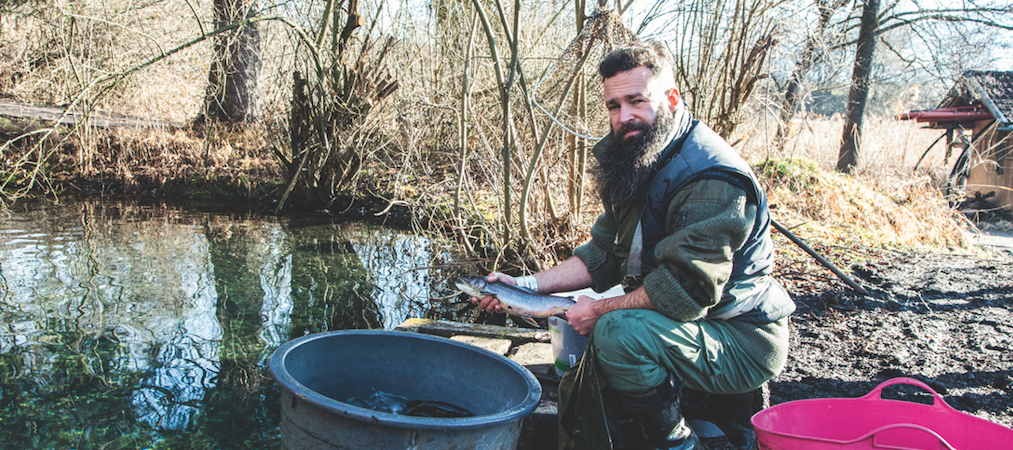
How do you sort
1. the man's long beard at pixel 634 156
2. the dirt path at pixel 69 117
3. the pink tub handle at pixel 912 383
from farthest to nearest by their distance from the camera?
the dirt path at pixel 69 117 < the man's long beard at pixel 634 156 < the pink tub handle at pixel 912 383

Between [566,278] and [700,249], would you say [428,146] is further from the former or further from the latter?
[700,249]

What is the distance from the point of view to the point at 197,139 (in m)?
12.4

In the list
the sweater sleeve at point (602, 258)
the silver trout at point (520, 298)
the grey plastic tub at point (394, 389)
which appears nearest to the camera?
the grey plastic tub at point (394, 389)

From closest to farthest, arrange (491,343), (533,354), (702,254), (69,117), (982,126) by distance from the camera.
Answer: (702,254) → (533,354) → (491,343) → (69,117) → (982,126)

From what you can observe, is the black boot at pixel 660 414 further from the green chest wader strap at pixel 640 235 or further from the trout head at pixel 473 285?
the trout head at pixel 473 285

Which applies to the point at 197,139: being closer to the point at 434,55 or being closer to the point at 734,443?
the point at 434,55

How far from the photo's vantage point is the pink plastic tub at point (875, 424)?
202 cm

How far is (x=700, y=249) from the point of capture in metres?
2.29

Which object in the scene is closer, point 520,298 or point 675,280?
point 675,280

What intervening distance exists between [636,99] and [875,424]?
1490 millimetres

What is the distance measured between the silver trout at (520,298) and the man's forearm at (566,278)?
26cm

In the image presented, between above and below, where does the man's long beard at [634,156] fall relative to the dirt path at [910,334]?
above

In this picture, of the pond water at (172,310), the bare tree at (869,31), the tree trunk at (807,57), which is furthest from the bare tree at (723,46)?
the bare tree at (869,31)

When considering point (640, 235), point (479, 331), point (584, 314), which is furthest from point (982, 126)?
point (584, 314)
